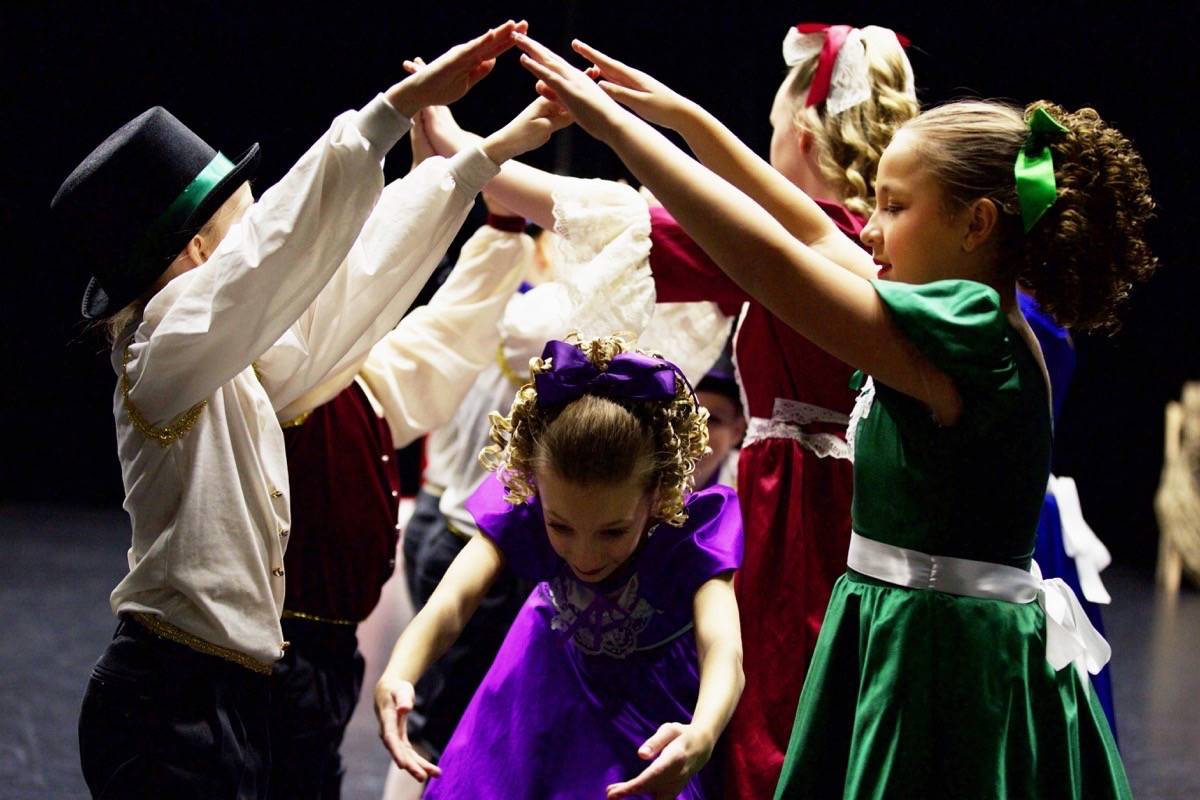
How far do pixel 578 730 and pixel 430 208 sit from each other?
63 centimetres

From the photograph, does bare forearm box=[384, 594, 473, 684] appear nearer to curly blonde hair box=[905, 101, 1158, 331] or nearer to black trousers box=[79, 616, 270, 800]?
black trousers box=[79, 616, 270, 800]

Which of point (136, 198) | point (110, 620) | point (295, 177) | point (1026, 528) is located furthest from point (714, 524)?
point (110, 620)

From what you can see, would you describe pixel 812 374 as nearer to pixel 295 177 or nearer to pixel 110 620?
pixel 295 177

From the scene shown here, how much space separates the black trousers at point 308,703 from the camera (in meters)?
1.86

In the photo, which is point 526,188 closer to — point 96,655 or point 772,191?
point 772,191

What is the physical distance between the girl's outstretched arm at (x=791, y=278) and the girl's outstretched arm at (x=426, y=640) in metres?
0.54

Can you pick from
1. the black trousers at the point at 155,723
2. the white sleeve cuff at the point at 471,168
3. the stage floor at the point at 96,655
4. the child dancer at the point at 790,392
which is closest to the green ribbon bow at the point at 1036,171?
the child dancer at the point at 790,392

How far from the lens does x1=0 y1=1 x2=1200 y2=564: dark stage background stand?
459 cm

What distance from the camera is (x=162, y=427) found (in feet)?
4.80

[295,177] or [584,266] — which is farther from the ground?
[295,177]

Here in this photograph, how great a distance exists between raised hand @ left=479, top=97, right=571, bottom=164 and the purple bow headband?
0.79 feet

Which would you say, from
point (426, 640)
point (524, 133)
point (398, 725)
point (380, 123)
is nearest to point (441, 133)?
point (524, 133)

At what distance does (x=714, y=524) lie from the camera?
1590 millimetres

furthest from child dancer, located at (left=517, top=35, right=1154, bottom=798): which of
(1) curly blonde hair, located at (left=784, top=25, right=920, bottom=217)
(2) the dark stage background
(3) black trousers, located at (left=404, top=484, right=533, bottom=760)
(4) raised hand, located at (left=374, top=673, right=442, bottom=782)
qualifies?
(2) the dark stage background
